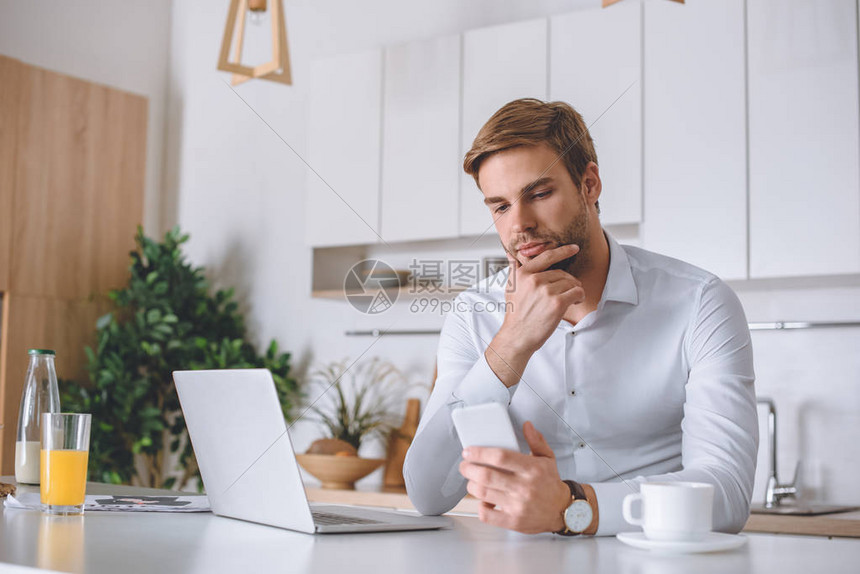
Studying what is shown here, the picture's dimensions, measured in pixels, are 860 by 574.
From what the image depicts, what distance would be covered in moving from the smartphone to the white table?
12 cm

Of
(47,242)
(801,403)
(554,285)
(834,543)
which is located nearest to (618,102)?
(801,403)

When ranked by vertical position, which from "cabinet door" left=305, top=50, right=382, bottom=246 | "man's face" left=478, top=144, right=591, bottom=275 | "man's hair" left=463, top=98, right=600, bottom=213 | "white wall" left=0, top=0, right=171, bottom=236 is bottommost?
"man's face" left=478, top=144, right=591, bottom=275

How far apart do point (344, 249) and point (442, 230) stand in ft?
1.93

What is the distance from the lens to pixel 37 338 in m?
3.75

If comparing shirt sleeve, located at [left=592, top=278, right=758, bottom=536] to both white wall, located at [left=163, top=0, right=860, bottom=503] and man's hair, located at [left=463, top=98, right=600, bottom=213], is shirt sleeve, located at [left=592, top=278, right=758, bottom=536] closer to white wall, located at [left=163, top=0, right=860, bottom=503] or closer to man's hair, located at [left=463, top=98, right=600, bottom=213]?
man's hair, located at [left=463, top=98, right=600, bottom=213]

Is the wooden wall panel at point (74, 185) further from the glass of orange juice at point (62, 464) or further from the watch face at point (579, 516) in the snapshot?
the watch face at point (579, 516)

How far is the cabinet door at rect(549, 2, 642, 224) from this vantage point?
2986mm

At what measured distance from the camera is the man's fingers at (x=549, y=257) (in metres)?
1.69

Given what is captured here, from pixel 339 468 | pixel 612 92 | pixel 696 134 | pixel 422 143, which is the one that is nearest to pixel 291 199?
pixel 422 143

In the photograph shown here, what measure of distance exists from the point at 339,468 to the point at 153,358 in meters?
1.01

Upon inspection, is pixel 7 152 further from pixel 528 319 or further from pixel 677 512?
pixel 677 512

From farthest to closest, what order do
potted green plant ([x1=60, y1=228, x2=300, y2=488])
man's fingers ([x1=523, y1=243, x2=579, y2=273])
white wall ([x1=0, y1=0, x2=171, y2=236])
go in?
white wall ([x1=0, y1=0, x2=171, y2=236]) → potted green plant ([x1=60, y1=228, x2=300, y2=488]) → man's fingers ([x1=523, y1=243, x2=579, y2=273])

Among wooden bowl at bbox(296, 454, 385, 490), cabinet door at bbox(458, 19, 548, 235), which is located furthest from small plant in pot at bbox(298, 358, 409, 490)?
cabinet door at bbox(458, 19, 548, 235)

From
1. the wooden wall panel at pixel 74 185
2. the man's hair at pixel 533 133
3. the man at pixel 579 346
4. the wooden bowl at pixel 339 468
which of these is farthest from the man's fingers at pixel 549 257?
the wooden wall panel at pixel 74 185
